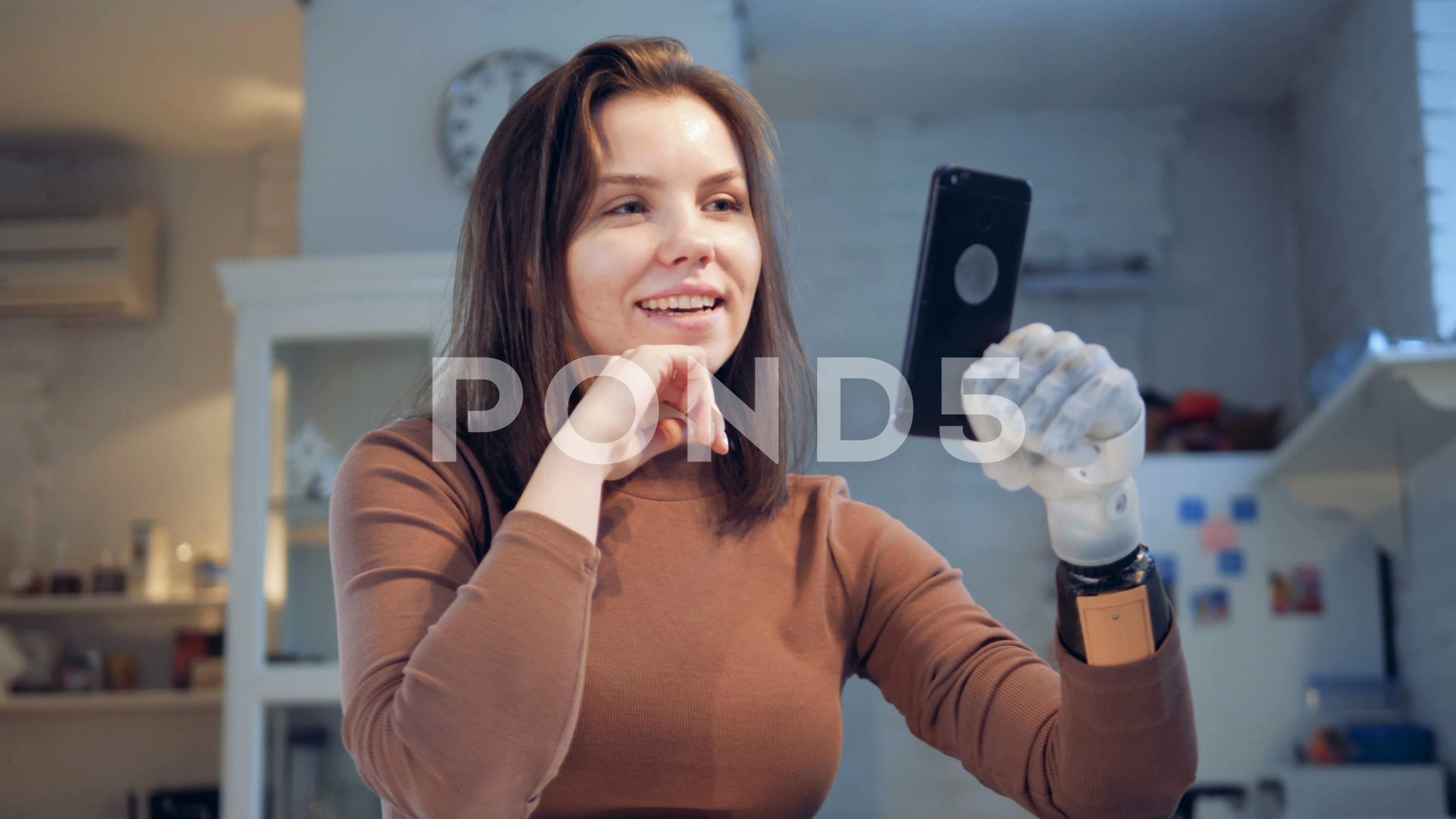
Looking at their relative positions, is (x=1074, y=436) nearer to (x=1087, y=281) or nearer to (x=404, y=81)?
(x=404, y=81)

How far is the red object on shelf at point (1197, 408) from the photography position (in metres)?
3.24

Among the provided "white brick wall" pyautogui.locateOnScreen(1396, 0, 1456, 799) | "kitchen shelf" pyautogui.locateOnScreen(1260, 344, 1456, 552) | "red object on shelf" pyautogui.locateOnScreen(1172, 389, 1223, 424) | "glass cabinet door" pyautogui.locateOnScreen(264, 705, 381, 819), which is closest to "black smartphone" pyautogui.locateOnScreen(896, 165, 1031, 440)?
"kitchen shelf" pyautogui.locateOnScreen(1260, 344, 1456, 552)

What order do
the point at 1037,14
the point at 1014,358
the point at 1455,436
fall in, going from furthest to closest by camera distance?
the point at 1037,14, the point at 1455,436, the point at 1014,358

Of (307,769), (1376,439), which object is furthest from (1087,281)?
(307,769)

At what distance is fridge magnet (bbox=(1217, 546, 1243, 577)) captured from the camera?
295 centimetres

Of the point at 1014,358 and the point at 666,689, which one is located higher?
the point at 1014,358

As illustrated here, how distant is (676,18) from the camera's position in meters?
3.01

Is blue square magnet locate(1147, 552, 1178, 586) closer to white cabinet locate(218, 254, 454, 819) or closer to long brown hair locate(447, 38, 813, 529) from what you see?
white cabinet locate(218, 254, 454, 819)

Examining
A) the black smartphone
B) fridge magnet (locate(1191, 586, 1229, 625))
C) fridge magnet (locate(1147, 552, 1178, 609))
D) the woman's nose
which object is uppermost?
the woman's nose

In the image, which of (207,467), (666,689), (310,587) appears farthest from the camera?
(207,467)

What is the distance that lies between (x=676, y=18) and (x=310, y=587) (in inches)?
60.7

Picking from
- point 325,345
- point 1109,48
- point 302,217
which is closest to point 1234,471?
point 1109,48

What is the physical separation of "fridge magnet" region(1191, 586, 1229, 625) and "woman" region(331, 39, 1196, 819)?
7.22 feet

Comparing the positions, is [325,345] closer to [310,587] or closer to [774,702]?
[310,587]
